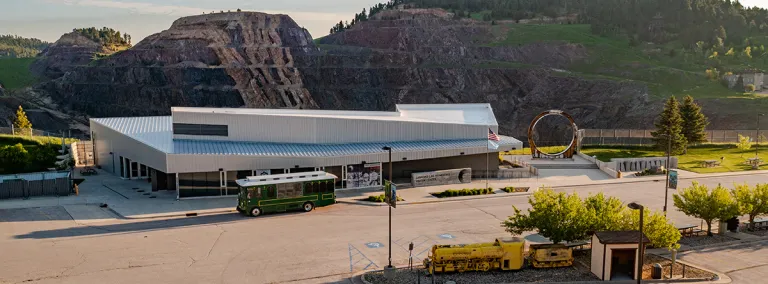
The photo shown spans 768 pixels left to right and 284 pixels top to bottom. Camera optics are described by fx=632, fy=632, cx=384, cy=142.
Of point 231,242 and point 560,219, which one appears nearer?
point 560,219

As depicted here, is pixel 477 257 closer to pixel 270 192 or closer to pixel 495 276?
pixel 495 276

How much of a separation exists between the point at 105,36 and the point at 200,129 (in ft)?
455

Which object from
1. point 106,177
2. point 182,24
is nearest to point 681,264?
point 106,177

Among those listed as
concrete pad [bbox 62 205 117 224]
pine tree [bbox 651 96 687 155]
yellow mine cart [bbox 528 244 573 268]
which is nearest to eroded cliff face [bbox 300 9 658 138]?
pine tree [bbox 651 96 687 155]

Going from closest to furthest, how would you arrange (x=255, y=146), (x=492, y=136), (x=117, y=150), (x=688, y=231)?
(x=688, y=231)
(x=255, y=146)
(x=117, y=150)
(x=492, y=136)

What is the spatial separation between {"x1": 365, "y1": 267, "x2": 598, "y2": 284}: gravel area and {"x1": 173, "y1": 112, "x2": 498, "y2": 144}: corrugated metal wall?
23.7m

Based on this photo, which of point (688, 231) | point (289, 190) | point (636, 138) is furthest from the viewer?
point (636, 138)

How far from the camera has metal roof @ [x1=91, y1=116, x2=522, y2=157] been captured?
47412 millimetres

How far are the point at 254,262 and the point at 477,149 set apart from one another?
27.6 metres

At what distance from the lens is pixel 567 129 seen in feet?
352

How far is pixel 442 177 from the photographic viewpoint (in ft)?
172

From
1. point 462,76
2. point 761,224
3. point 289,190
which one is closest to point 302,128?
point 289,190

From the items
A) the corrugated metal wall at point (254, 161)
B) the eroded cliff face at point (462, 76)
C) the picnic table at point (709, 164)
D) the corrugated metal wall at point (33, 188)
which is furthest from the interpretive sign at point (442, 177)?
the eroded cliff face at point (462, 76)

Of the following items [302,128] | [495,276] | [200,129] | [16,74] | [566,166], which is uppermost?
[16,74]
